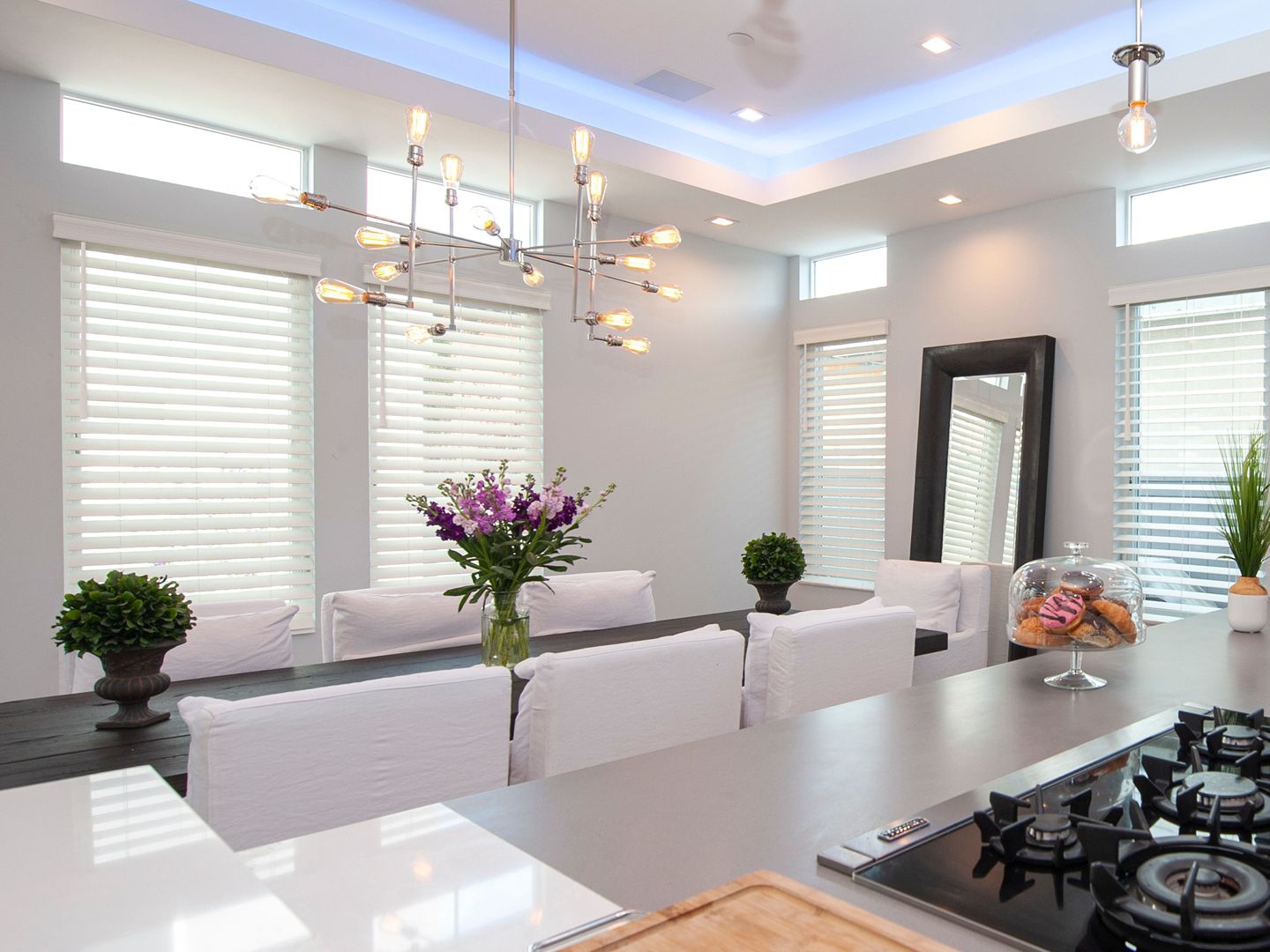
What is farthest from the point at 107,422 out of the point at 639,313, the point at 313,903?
the point at 313,903

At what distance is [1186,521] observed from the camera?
465 cm

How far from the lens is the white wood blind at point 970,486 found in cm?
534

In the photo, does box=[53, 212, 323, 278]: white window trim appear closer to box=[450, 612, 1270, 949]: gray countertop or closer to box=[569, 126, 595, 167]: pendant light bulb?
box=[569, 126, 595, 167]: pendant light bulb

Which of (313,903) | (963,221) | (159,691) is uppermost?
(963,221)

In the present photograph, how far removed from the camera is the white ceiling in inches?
136

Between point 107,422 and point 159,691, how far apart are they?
213 cm

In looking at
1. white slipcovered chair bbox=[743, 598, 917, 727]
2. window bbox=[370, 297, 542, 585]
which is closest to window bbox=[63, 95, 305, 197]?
window bbox=[370, 297, 542, 585]

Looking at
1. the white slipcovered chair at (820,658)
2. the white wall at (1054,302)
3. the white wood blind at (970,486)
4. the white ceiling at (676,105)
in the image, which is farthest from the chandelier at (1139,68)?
the white wood blind at (970,486)

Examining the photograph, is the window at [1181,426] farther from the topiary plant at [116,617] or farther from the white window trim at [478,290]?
the topiary plant at [116,617]

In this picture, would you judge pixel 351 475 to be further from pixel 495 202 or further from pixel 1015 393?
pixel 1015 393

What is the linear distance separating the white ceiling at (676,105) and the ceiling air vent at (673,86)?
0.08 meters

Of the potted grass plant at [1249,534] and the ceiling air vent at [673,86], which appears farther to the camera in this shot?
the ceiling air vent at [673,86]

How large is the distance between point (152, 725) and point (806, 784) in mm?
1710

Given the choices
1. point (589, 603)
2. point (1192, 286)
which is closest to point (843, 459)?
point (1192, 286)
